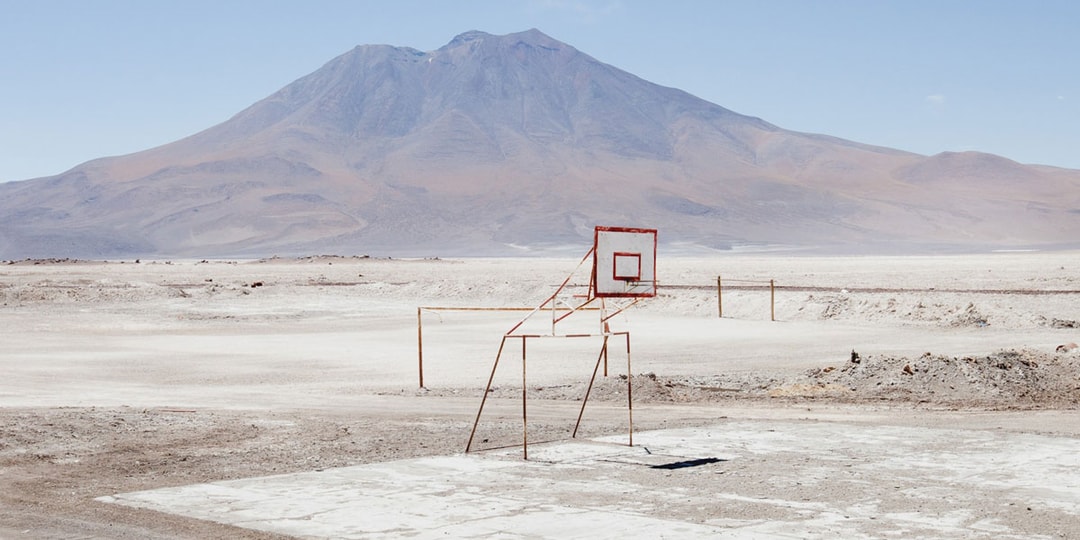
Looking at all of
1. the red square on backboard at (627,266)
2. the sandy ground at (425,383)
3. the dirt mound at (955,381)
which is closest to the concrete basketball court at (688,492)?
the sandy ground at (425,383)

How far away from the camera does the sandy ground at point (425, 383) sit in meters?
14.3

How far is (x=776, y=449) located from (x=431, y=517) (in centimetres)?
509

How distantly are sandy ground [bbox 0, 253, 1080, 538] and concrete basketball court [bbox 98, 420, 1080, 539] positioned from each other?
0.28 meters

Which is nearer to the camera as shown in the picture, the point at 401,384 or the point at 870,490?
the point at 870,490

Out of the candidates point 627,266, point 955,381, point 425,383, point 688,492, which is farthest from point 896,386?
point 688,492

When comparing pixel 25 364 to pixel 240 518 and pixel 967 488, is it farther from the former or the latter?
pixel 967 488

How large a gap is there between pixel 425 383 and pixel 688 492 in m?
11.5

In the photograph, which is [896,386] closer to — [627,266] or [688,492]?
[627,266]

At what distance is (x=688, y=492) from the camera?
496 inches

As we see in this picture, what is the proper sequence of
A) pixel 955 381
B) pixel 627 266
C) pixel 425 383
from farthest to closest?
pixel 425 383, pixel 955 381, pixel 627 266

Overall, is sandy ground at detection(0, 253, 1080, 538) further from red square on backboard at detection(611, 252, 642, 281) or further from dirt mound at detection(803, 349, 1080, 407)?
red square on backboard at detection(611, 252, 642, 281)

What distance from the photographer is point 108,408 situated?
62.6 feet

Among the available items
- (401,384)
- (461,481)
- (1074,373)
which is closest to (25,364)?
(401,384)

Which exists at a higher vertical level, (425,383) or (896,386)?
(896,386)
